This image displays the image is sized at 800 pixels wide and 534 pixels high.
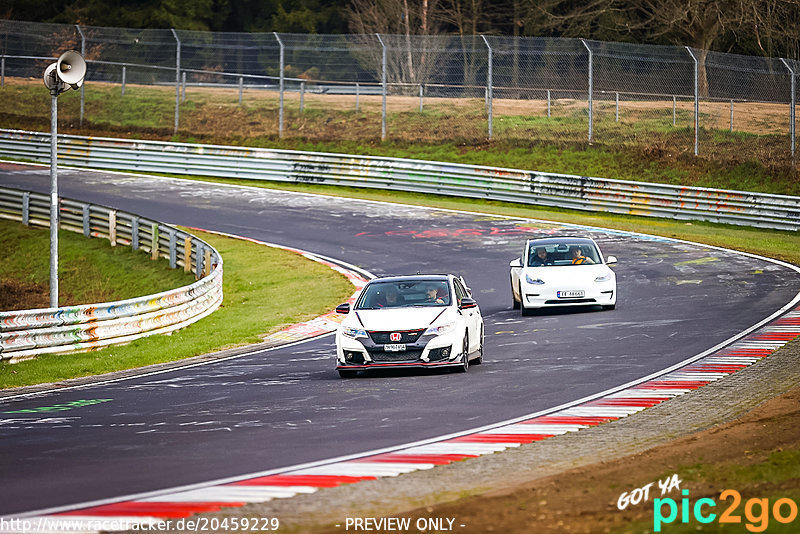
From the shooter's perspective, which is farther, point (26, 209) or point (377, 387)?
point (26, 209)

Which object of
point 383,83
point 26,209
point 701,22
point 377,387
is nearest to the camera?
point 377,387

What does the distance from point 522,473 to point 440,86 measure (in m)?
35.6

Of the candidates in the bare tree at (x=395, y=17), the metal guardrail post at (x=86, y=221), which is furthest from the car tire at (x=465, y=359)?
the bare tree at (x=395, y=17)

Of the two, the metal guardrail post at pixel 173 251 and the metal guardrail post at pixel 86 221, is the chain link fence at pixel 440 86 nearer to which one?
the metal guardrail post at pixel 86 221

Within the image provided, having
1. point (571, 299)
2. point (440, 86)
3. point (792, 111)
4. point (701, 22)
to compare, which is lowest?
point (571, 299)

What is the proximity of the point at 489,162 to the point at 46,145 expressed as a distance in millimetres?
17656

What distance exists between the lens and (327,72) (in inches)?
1806

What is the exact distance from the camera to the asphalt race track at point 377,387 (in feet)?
32.6

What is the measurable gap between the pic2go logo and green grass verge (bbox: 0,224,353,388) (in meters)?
11.7

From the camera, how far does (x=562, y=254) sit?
2217 cm

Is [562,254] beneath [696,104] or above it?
beneath

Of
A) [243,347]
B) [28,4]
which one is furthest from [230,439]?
[28,4]

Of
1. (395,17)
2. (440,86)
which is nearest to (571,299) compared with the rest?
(440,86)

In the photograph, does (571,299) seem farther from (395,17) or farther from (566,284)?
(395,17)
